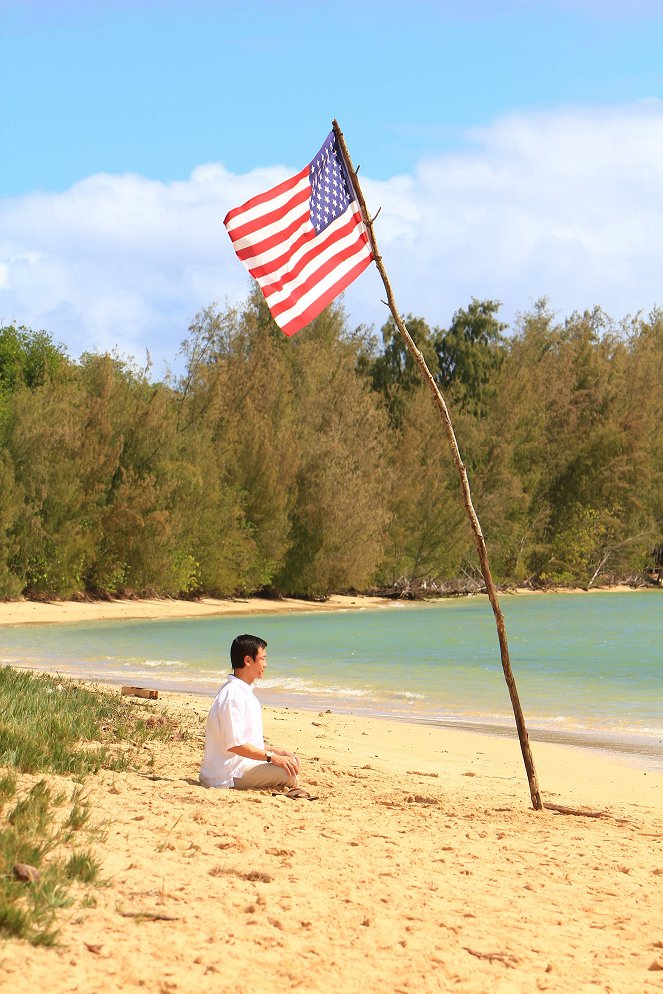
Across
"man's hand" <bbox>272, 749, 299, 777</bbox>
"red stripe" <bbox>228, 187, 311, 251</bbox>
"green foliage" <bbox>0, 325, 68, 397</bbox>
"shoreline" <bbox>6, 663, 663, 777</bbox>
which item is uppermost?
"green foliage" <bbox>0, 325, 68, 397</bbox>

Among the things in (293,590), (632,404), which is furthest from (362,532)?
(632,404)

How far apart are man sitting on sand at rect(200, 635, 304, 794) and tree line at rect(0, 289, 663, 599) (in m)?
36.8

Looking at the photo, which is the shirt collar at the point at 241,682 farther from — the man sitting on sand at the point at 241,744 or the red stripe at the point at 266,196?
the red stripe at the point at 266,196

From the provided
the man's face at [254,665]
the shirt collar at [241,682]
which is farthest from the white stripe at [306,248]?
the shirt collar at [241,682]

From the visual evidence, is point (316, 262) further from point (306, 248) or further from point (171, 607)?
point (171, 607)

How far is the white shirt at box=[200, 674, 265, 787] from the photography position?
28.0ft

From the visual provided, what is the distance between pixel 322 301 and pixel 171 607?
1626 inches

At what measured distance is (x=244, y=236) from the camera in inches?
357

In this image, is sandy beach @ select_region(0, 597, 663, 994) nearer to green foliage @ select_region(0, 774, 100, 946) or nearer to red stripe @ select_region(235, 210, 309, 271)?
green foliage @ select_region(0, 774, 100, 946)

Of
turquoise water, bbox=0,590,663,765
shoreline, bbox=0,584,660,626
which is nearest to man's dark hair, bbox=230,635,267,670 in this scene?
turquoise water, bbox=0,590,663,765

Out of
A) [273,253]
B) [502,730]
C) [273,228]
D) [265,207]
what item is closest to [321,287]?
[273,253]

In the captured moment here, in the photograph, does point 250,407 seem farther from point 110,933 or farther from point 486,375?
point 110,933

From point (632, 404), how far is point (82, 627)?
42934 millimetres

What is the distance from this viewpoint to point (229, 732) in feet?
28.0
